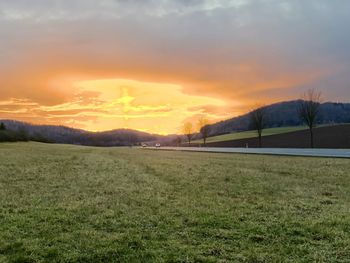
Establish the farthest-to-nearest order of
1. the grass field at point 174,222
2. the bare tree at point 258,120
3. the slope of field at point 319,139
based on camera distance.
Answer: the bare tree at point 258,120 < the slope of field at point 319,139 < the grass field at point 174,222

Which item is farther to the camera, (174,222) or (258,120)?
(258,120)

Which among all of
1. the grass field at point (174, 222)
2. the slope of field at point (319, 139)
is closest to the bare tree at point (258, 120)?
the slope of field at point (319, 139)

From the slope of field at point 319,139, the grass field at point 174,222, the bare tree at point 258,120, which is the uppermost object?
the bare tree at point 258,120

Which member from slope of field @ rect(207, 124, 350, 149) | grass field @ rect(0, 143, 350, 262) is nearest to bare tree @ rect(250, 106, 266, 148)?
slope of field @ rect(207, 124, 350, 149)

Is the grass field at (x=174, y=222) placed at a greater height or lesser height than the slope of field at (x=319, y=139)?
lesser

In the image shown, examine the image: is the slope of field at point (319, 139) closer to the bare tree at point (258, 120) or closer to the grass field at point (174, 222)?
the bare tree at point (258, 120)

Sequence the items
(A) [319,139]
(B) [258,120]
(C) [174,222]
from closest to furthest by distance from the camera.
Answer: (C) [174,222] < (A) [319,139] < (B) [258,120]

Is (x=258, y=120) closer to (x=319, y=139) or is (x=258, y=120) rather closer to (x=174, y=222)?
(x=319, y=139)

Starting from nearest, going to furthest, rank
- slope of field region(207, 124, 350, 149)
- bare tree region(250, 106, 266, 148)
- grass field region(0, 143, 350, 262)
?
1. grass field region(0, 143, 350, 262)
2. slope of field region(207, 124, 350, 149)
3. bare tree region(250, 106, 266, 148)

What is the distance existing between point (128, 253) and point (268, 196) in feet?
27.7

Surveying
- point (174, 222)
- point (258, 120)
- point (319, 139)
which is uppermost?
point (258, 120)

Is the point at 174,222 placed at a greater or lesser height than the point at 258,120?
lesser

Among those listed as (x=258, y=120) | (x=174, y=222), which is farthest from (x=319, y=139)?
(x=174, y=222)

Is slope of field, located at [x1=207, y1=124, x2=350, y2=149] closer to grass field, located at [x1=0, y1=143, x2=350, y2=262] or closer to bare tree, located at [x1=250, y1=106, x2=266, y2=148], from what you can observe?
bare tree, located at [x1=250, y1=106, x2=266, y2=148]
